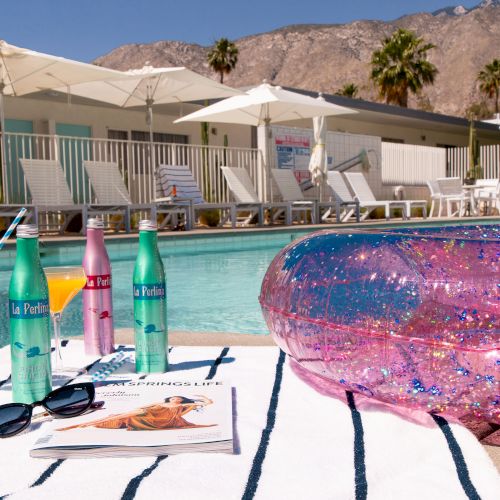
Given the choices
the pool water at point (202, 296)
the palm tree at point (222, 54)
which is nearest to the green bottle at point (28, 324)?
the pool water at point (202, 296)

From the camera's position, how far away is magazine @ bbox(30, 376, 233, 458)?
41.1 inches

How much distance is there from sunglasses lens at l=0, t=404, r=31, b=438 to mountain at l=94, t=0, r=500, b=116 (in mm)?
79255

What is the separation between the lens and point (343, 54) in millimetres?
94375

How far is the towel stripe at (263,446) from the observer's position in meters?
0.95

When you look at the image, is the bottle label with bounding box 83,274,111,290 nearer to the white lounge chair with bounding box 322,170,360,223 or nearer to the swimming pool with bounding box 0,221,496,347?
the swimming pool with bounding box 0,221,496,347

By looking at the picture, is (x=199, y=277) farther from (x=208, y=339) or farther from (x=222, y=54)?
(x=222, y=54)

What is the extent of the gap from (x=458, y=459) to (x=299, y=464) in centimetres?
26

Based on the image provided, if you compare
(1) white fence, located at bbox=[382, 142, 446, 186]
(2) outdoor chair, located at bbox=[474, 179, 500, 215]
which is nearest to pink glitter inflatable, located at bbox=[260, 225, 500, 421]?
(2) outdoor chair, located at bbox=[474, 179, 500, 215]

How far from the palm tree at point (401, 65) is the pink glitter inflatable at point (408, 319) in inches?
1366

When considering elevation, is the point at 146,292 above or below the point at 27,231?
below

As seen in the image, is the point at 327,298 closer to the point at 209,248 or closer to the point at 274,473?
the point at 274,473

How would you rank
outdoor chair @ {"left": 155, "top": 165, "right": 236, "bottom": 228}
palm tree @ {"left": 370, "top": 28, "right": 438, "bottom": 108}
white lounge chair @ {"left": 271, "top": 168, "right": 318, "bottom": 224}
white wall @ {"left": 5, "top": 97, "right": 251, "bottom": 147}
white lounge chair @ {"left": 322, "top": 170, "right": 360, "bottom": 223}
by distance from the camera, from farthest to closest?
palm tree @ {"left": 370, "top": 28, "right": 438, "bottom": 108}, white lounge chair @ {"left": 322, "top": 170, "right": 360, "bottom": 223}, white lounge chair @ {"left": 271, "top": 168, "right": 318, "bottom": 224}, white wall @ {"left": 5, "top": 97, "right": 251, "bottom": 147}, outdoor chair @ {"left": 155, "top": 165, "right": 236, "bottom": 228}

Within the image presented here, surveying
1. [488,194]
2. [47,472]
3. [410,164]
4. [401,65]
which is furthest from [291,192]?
[401,65]

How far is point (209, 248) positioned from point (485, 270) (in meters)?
7.89
